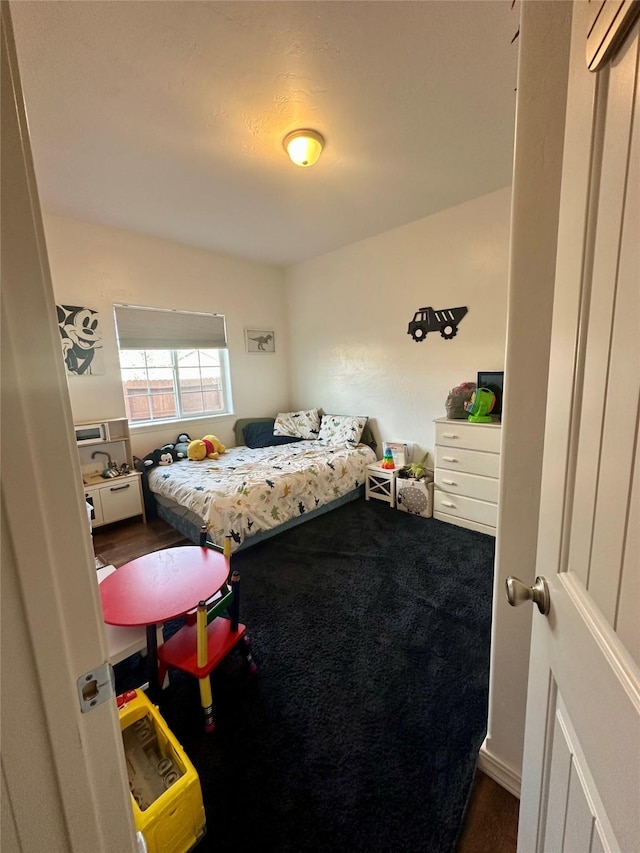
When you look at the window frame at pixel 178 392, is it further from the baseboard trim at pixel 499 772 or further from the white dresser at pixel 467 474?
the baseboard trim at pixel 499 772

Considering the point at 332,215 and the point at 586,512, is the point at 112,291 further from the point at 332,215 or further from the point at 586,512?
the point at 586,512

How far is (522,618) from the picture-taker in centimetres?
103

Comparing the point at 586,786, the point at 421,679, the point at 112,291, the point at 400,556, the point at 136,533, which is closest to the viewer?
the point at 586,786

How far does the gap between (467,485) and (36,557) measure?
2.86m

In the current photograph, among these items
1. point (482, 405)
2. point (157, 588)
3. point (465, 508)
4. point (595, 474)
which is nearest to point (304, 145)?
point (482, 405)

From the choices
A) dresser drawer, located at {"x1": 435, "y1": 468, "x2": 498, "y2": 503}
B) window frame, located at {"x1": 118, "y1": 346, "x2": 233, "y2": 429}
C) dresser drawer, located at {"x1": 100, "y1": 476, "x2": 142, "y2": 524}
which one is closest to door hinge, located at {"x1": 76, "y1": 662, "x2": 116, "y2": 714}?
dresser drawer, located at {"x1": 435, "y1": 468, "x2": 498, "y2": 503}

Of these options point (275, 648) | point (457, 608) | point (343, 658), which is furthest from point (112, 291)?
point (457, 608)

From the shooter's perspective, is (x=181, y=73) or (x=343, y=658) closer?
(x=181, y=73)

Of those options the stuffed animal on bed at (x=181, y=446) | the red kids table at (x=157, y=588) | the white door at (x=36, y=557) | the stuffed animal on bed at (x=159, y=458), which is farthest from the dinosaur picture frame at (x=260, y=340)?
the white door at (x=36, y=557)

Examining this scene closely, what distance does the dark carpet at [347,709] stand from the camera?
3.44 ft

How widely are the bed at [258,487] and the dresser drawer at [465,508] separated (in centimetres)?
79

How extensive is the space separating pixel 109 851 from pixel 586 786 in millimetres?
712

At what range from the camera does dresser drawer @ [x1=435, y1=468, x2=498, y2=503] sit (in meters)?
2.65

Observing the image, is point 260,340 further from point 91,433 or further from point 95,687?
point 95,687
